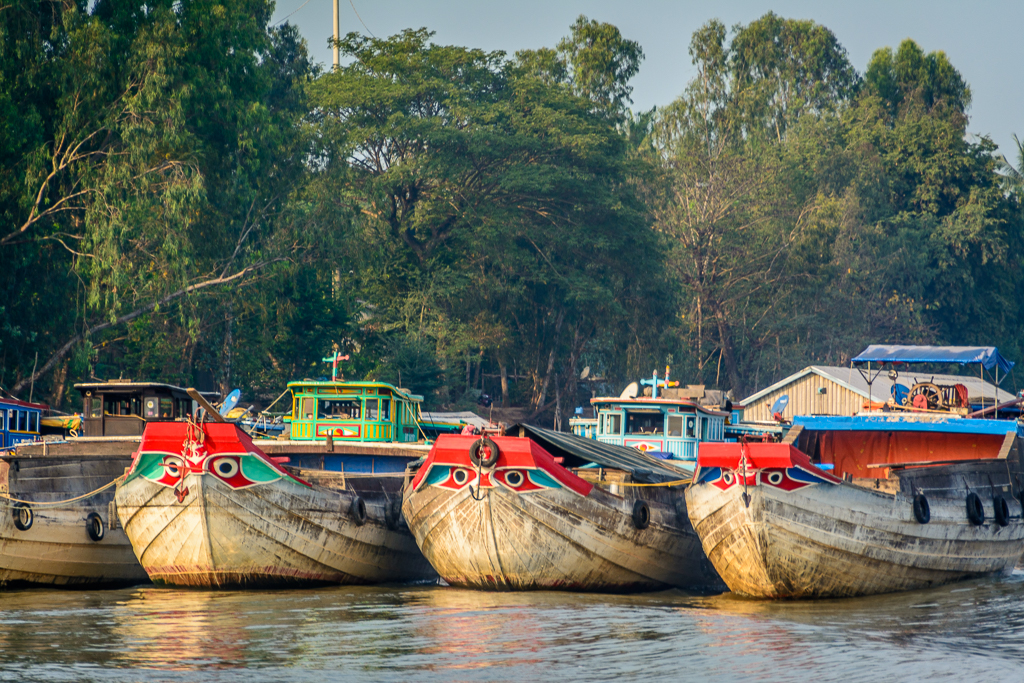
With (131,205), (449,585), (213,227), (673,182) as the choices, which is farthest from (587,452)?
(673,182)

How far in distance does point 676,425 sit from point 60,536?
11.8 meters

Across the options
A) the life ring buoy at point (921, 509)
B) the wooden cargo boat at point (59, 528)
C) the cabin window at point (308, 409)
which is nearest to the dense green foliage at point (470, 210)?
the cabin window at point (308, 409)

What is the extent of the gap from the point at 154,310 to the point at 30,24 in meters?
8.84

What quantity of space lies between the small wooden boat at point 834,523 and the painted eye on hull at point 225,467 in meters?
6.71

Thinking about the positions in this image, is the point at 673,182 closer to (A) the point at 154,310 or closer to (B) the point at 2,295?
(A) the point at 154,310

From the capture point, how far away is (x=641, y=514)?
1783cm

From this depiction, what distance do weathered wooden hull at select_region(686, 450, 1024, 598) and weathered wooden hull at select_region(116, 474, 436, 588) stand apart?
5.64 meters

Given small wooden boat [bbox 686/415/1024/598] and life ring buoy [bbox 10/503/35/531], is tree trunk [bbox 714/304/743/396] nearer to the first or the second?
small wooden boat [bbox 686/415/1024/598]

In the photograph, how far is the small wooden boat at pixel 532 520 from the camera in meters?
17.0

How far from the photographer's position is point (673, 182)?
5919 cm

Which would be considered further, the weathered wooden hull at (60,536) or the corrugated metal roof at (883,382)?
the corrugated metal roof at (883,382)

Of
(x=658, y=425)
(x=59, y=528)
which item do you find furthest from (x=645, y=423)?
(x=59, y=528)

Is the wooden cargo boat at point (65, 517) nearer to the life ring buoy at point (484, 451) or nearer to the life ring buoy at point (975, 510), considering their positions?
the life ring buoy at point (484, 451)

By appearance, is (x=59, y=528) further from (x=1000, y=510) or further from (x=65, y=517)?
(x=1000, y=510)
